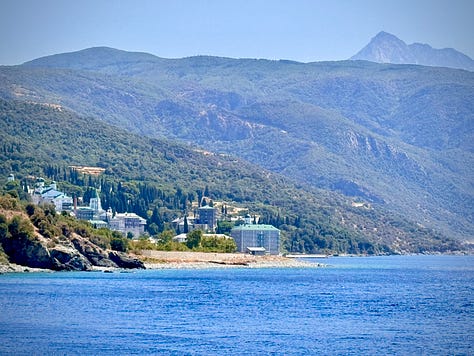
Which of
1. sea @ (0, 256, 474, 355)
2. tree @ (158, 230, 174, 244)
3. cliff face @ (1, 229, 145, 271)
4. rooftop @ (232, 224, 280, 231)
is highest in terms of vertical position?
rooftop @ (232, 224, 280, 231)

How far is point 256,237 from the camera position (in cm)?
19538

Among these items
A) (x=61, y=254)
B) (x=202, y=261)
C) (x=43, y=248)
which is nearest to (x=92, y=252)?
(x=61, y=254)

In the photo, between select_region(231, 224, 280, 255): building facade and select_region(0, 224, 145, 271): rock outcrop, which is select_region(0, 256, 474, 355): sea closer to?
select_region(0, 224, 145, 271): rock outcrop

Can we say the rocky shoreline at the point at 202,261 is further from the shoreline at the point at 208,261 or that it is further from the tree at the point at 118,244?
the tree at the point at 118,244

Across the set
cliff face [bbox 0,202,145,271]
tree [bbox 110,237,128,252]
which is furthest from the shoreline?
cliff face [bbox 0,202,145,271]

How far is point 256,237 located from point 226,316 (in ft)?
383

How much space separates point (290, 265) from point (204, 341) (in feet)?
355

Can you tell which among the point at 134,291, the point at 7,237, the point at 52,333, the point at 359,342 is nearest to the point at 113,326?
the point at 52,333

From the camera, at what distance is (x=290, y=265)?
567ft

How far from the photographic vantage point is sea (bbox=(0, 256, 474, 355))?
62656 mm

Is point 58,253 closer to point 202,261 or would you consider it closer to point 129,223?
point 202,261

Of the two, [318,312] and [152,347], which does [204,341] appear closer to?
[152,347]

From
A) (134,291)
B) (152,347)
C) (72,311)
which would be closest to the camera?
(152,347)

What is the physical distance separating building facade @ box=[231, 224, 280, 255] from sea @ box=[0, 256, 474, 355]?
73159 mm
